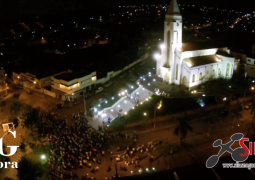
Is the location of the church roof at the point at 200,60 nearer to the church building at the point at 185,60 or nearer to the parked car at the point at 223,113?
the church building at the point at 185,60

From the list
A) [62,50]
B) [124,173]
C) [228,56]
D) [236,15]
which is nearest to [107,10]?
[236,15]

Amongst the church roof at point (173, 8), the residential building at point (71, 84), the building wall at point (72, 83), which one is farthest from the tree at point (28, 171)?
the church roof at point (173, 8)

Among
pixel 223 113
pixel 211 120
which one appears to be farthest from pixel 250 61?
pixel 211 120

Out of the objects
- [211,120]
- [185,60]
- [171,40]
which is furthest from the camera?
[171,40]

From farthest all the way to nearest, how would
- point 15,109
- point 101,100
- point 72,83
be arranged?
point 72,83 < point 101,100 < point 15,109

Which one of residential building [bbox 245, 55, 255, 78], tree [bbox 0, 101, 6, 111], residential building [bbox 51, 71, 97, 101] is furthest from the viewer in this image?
residential building [bbox 245, 55, 255, 78]

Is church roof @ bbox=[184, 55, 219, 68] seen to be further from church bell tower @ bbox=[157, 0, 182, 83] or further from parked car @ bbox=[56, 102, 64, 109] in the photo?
parked car @ bbox=[56, 102, 64, 109]

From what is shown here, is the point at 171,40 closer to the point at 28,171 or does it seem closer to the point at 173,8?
the point at 173,8

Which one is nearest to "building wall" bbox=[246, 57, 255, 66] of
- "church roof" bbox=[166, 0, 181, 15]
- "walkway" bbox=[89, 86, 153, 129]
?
"church roof" bbox=[166, 0, 181, 15]
